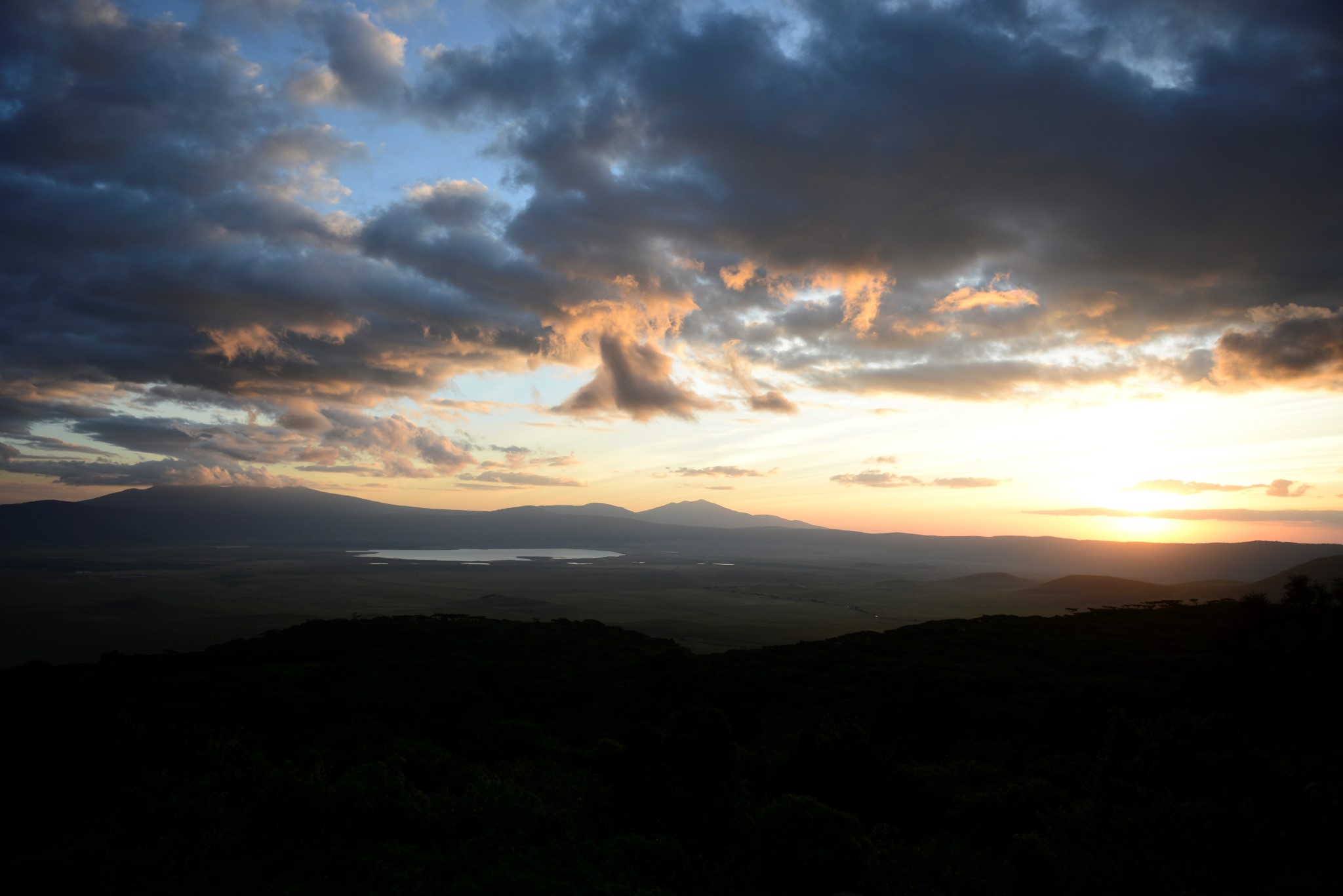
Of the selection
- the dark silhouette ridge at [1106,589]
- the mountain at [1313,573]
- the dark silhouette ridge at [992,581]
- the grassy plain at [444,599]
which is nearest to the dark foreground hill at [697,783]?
the grassy plain at [444,599]

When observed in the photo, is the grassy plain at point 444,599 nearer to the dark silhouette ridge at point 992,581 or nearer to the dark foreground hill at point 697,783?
the dark silhouette ridge at point 992,581

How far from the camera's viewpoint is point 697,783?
13.6m

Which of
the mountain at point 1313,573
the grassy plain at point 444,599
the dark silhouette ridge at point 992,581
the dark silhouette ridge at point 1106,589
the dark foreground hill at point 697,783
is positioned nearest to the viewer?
the dark foreground hill at point 697,783

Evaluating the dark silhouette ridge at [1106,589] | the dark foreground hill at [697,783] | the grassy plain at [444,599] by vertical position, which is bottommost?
the grassy plain at [444,599]

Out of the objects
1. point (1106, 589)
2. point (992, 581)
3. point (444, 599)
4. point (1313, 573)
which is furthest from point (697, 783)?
point (992, 581)

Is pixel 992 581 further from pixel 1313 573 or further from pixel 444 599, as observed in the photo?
pixel 444 599

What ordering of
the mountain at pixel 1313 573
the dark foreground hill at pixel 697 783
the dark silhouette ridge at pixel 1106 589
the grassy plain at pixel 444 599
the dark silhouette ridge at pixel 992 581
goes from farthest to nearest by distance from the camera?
the dark silhouette ridge at pixel 992 581
the dark silhouette ridge at pixel 1106 589
the mountain at pixel 1313 573
the grassy plain at pixel 444 599
the dark foreground hill at pixel 697 783

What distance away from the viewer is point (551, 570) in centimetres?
16775

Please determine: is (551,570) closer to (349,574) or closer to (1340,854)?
(349,574)

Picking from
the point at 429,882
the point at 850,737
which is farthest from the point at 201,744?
the point at 850,737

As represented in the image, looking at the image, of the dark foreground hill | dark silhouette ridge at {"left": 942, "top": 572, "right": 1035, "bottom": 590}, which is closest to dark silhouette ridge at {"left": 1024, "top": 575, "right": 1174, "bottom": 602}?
dark silhouette ridge at {"left": 942, "top": 572, "right": 1035, "bottom": 590}

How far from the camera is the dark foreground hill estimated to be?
1088cm

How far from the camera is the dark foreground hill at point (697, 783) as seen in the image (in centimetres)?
1088

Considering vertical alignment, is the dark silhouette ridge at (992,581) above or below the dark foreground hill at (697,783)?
below
